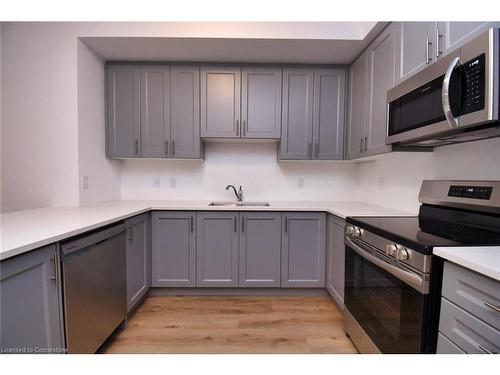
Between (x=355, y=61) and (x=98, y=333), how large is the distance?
2939mm

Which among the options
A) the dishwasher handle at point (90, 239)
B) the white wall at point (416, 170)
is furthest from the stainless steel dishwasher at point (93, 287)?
the white wall at point (416, 170)

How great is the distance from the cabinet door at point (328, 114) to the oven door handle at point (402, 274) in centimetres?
128

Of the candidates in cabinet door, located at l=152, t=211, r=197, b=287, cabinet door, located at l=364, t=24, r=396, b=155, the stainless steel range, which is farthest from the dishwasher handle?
cabinet door, located at l=364, t=24, r=396, b=155

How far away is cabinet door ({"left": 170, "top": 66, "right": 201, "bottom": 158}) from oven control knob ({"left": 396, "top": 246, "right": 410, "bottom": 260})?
1.90 m

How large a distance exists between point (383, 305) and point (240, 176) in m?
1.87

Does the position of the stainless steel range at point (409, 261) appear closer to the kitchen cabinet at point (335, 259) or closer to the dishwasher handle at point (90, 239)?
the kitchen cabinet at point (335, 259)

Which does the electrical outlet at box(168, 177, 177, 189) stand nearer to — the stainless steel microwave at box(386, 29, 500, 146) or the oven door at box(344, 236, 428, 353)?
the oven door at box(344, 236, 428, 353)

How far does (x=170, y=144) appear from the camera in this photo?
2.43m

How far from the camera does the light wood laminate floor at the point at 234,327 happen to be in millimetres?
1603

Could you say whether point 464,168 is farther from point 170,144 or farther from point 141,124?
point 141,124

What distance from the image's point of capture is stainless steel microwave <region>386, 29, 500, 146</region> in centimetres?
89
